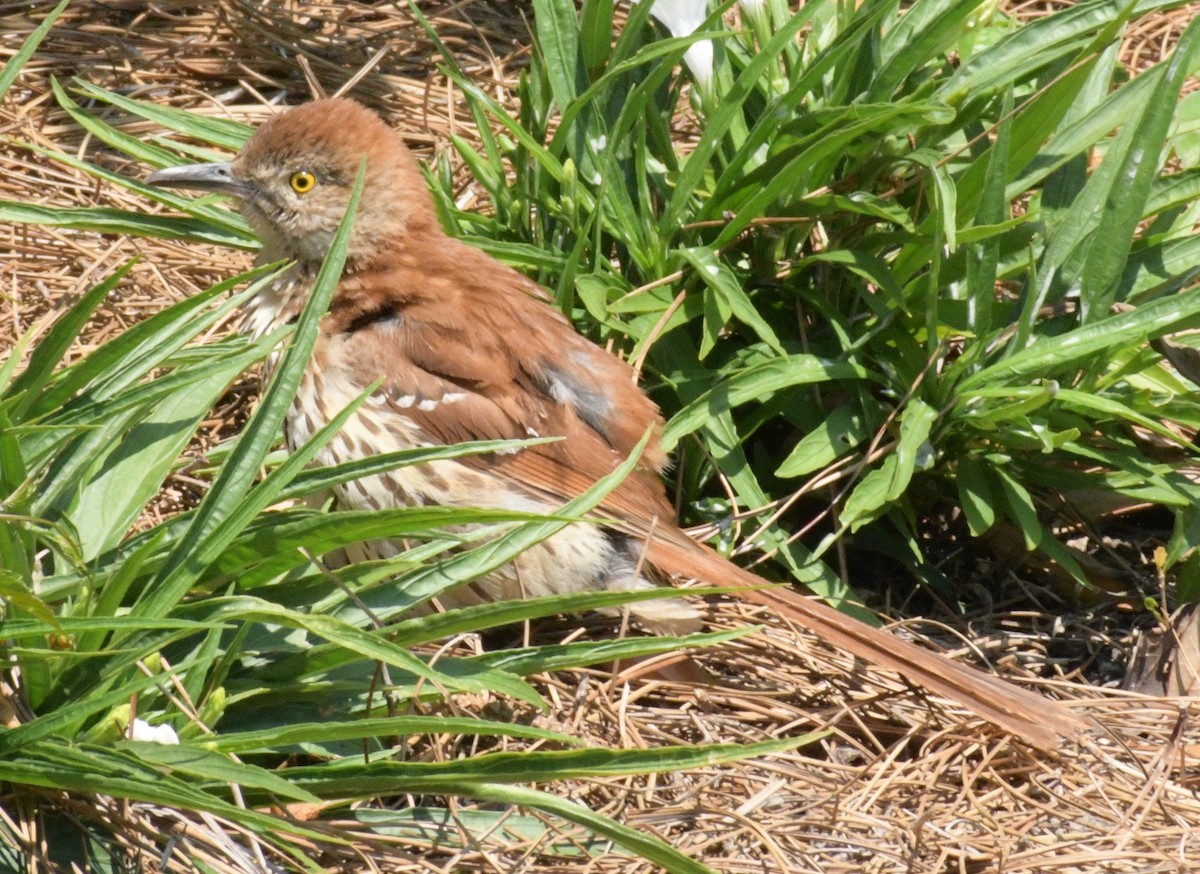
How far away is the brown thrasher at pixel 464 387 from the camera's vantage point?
3.38m

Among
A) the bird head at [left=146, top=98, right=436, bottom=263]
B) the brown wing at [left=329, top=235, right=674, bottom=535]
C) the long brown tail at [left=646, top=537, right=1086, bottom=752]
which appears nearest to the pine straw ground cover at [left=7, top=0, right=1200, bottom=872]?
the long brown tail at [left=646, top=537, right=1086, bottom=752]

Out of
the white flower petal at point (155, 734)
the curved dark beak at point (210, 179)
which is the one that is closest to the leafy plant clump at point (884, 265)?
the curved dark beak at point (210, 179)

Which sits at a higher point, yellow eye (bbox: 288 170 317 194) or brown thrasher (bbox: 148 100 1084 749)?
yellow eye (bbox: 288 170 317 194)

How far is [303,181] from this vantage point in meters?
3.78

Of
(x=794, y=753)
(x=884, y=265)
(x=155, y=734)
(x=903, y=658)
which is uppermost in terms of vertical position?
(x=884, y=265)

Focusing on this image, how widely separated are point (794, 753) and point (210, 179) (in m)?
2.07

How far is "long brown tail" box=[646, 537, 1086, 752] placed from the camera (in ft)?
10.3

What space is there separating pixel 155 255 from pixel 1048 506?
2.69 metres

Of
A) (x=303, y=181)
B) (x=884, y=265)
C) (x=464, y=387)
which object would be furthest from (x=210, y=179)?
(x=884, y=265)

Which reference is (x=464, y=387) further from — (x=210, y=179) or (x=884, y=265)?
(x=884, y=265)

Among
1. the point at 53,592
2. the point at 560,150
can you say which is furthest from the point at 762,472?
the point at 53,592

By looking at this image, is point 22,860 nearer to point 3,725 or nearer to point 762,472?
point 3,725

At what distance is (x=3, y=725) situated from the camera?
2428 millimetres

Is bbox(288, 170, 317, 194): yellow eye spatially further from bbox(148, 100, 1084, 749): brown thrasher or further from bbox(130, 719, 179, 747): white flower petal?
bbox(130, 719, 179, 747): white flower petal
